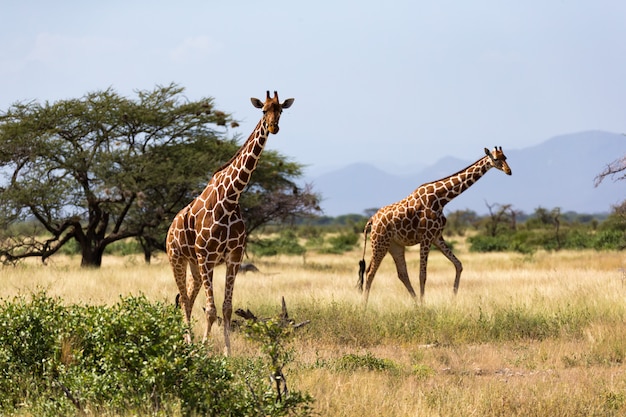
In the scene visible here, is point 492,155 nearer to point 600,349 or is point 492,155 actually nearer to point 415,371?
point 600,349

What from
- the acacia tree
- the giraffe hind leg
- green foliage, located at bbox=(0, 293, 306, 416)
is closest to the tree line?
the acacia tree

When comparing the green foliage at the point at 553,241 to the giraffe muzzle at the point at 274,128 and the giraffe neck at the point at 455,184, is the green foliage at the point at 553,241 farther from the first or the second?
the giraffe muzzle at the point at 274,128

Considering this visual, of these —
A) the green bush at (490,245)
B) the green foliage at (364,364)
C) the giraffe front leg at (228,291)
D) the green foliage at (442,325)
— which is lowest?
the green foliage at (364,364)

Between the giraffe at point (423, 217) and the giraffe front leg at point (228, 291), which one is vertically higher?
the giraffe at point (423, 217)

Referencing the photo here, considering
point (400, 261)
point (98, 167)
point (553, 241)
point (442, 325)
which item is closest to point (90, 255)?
point (98, 167)

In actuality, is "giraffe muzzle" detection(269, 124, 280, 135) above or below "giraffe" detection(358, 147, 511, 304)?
above

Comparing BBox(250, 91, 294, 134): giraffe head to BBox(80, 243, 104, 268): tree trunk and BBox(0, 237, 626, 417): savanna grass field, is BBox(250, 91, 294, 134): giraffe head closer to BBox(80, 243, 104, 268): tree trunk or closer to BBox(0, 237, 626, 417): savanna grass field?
BBox(0, 237, 626, 417): savanna grass field

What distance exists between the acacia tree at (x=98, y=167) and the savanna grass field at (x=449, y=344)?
5330mm

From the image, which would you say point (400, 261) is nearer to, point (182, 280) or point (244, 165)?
point (182, 280)

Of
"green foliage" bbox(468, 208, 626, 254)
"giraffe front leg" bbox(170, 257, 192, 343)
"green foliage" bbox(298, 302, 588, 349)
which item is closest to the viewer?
"giraffe front leg" bbox(170, 257, 192, 343)

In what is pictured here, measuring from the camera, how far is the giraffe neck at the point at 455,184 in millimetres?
13344

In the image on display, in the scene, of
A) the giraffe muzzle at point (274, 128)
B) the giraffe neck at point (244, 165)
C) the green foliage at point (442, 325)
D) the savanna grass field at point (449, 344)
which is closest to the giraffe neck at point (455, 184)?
the savanna grass field at point (449, 344)

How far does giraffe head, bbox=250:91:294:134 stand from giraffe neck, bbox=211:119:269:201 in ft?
0.88

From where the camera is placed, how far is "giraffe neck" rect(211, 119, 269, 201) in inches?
350
